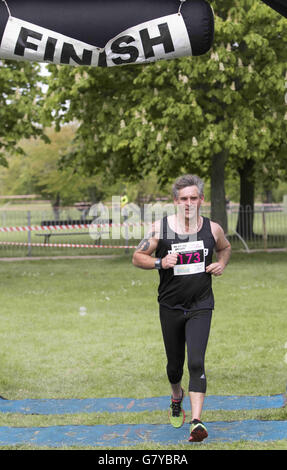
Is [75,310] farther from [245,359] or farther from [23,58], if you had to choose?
[23,58]

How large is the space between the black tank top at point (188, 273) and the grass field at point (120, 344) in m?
1.06

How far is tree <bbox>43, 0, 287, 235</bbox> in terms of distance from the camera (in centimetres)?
1814

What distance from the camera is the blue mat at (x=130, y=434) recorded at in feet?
16.9

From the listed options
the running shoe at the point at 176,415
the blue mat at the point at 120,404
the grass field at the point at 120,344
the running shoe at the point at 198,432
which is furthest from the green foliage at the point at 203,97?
the running shoe at the point at 198,432

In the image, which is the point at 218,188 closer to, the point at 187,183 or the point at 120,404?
the point at 120,404

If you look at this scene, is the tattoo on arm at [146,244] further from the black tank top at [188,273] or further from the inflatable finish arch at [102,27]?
the inflatable finish arch at [102,27]

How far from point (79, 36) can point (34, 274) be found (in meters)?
12.9

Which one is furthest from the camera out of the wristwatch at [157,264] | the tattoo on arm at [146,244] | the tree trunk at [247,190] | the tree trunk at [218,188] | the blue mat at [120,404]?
the tree trunk at [247,190]

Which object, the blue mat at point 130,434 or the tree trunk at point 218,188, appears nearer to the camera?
the blue mat at point 130,434

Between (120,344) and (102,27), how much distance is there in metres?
4.67

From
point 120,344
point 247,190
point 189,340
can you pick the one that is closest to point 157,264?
point 189,340

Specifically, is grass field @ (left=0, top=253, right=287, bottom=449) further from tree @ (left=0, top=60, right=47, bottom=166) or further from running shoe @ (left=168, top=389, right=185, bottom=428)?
tree @ (left=0, top=60, right=47, bottom=166)

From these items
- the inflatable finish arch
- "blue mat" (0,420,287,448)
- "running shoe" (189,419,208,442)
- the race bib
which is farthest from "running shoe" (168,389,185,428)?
the inflatable finish arch

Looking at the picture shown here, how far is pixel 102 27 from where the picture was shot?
5.79 metres
